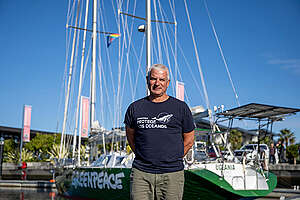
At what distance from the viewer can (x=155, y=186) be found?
10.4 ft

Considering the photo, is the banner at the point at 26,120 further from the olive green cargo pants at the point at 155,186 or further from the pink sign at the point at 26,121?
the olive green cargo pants at the point at 155,186

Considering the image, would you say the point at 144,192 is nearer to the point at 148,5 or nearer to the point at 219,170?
the point at 219,170

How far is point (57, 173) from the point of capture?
17312mm

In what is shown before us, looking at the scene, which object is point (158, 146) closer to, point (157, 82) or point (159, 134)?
point (159, 134)

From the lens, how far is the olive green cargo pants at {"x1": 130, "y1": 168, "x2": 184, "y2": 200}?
3133 mm

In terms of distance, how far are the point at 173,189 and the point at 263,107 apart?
7.60m

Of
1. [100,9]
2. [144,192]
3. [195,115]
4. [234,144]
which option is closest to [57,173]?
[195,115]

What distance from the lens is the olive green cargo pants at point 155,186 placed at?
3133mm

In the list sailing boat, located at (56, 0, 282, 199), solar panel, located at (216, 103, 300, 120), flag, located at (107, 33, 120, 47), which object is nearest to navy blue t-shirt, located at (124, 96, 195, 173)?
sailing boat, located at (56, 0, 282, 199)

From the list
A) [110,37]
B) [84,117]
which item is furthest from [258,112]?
[110,37]

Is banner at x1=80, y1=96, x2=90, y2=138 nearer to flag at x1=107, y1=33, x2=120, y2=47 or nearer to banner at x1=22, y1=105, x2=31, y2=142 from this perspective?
flag at x1=107, y1=33, x2=120, y2=47

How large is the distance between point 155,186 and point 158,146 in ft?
1.16

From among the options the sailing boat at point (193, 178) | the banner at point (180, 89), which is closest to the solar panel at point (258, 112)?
the sailing boat at point (193, 178)

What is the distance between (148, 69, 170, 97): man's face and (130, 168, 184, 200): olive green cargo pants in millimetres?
725
